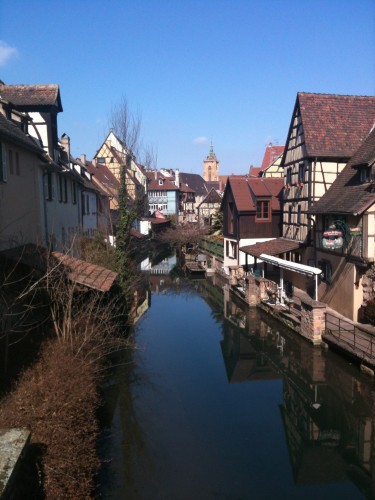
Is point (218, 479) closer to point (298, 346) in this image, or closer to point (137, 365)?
point (137, 365)

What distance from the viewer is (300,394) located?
13.3m

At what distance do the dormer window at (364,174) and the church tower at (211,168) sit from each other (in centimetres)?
12623

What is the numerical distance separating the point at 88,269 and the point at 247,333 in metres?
8.67

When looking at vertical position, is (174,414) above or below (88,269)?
below

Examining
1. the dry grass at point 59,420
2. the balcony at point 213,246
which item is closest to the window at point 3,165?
the dry grass at point 59,420

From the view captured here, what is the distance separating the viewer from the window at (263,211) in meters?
30.8

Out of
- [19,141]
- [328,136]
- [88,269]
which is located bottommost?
[88,269]

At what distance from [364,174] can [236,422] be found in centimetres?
1190

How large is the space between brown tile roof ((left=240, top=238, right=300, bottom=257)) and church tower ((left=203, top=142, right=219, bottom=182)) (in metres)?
117

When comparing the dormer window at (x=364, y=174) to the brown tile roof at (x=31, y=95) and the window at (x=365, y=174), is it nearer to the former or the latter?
the window at (x=365, y=174)

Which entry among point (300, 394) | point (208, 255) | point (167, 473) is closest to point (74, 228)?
point (300, 394)

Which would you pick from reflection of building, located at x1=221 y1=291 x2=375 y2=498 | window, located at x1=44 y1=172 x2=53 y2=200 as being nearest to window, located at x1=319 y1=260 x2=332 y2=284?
reflection of building, located at x1=221 y1=291 x2=375 y2=498

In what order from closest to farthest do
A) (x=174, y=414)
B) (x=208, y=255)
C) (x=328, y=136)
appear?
(x=174, y=414) → (x=328, y=136) → (x=208, y=255)

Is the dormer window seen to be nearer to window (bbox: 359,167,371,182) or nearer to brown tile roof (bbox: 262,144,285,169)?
window (bbox: 359,167,371,182)
